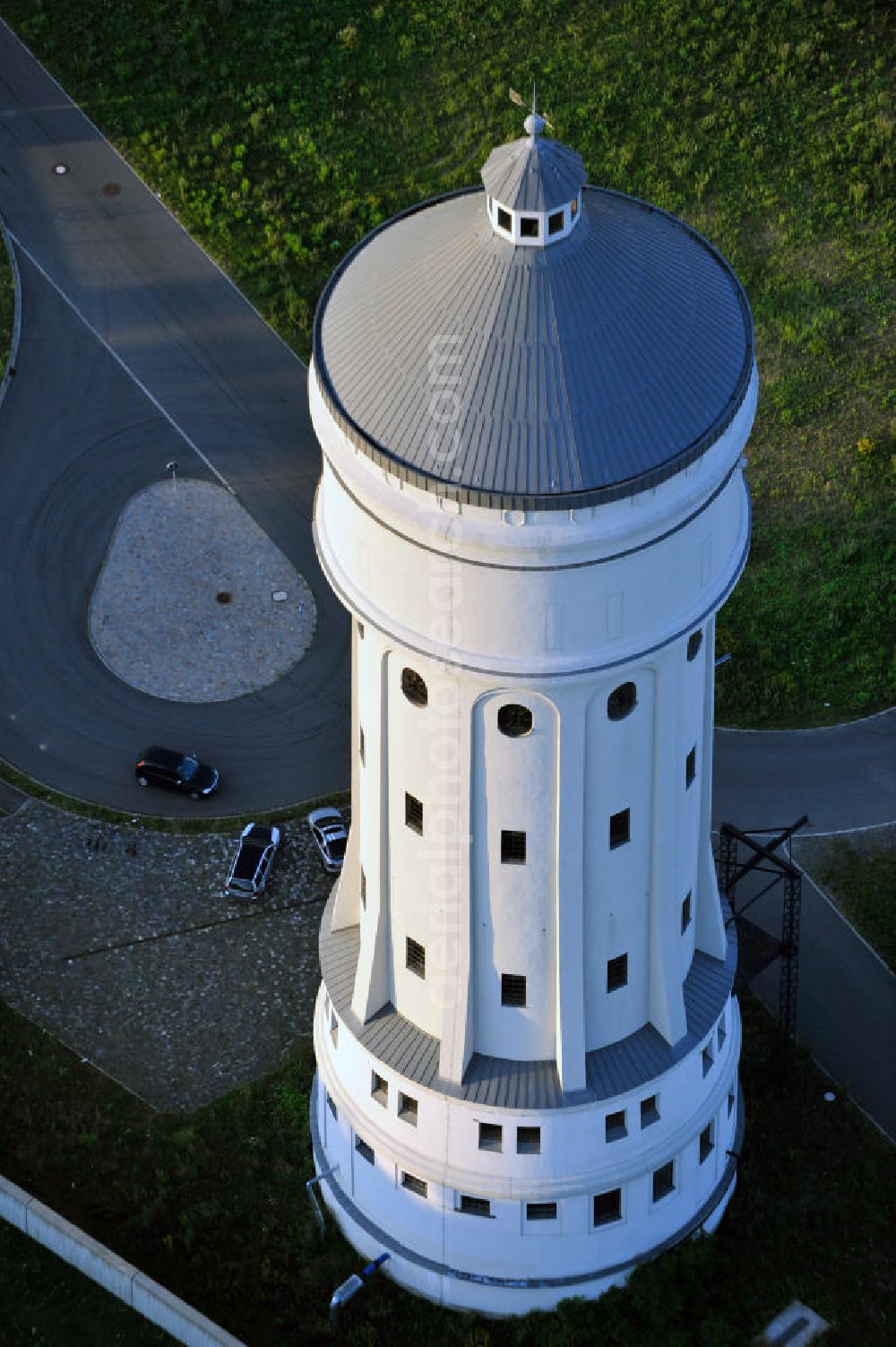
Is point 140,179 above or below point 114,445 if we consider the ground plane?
above

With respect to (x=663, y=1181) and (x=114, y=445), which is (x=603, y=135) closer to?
(x=114, y=445)

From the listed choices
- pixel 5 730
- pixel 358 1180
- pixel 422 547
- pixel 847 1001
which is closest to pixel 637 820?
pixel 422 547

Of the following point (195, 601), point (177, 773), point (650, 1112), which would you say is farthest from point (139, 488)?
point (650, 1112)

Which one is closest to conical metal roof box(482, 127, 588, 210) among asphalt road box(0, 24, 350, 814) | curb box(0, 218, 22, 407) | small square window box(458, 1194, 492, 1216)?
small square window box(458, 1194, 492, 1216)

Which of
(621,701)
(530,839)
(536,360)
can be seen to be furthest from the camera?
(530,839)

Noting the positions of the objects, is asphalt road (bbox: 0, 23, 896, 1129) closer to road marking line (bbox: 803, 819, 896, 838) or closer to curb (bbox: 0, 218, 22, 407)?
road marking line (bbox: 803, 819, 896, 838)
